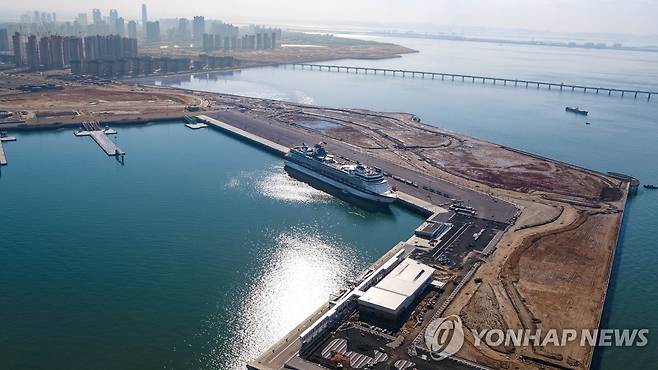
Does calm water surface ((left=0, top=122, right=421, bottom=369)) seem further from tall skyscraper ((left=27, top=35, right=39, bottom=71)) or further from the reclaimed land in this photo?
tall skyscraper ((left=27, top=35, right=39, bottom=71))

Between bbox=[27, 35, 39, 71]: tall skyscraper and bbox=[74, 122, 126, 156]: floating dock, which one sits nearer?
bbox=[74, 122, 126, 156]: floating dock

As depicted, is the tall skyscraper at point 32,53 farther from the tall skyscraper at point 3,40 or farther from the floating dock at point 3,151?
the floating dock at point 3,151

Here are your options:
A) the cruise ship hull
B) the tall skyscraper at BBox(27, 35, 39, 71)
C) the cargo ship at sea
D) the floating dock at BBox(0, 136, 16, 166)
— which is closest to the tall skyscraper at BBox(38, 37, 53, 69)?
the tall skyscraper at BBox(27, 35, 39, 71)

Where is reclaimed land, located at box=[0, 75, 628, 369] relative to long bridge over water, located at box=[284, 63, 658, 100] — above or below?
below

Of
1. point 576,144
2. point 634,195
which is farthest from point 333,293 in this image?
point 576,144

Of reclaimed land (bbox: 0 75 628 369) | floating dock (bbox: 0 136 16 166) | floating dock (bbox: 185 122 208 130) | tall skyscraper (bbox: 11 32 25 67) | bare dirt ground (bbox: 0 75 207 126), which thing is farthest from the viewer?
tall skyscraper (bbox: 11 32 25 67)

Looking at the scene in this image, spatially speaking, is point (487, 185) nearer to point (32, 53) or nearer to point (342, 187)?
point (342, 187)

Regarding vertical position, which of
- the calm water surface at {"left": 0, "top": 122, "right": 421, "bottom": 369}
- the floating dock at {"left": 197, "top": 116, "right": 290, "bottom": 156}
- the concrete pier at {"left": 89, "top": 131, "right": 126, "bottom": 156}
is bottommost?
the calm water surface at {"left": 0, "top": 122, "right": 421, "bottom": 369}
